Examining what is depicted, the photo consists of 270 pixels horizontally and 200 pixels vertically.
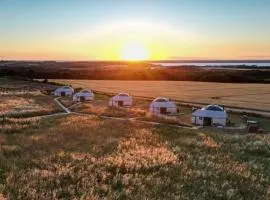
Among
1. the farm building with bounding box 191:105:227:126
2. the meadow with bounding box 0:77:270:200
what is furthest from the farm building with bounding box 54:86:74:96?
the meadow with bounding box 0:77:270:200

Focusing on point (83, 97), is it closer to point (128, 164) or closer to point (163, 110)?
point (163, 110)

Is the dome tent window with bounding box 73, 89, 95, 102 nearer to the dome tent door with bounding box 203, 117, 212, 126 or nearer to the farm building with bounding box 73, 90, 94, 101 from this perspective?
the farm building with bounding box 73, 90, 94, 101

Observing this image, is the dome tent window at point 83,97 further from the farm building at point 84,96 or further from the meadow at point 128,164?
the meadow at point 128,164

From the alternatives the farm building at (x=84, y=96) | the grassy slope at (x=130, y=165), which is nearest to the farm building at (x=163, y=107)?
the farm building at (x=84, y=96)

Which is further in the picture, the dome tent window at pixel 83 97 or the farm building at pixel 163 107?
the dome tent window at pixel 83 97

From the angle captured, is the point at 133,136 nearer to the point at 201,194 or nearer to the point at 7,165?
the point at 7,165

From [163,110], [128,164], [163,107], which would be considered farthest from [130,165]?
[163,107]

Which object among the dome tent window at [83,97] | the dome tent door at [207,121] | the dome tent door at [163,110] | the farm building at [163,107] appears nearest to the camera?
the dome tent door at [207,121]

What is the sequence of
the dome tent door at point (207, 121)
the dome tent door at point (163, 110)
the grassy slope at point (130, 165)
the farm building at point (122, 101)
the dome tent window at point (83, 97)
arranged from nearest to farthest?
1. the grassy slope at point (130, 165)
2. the dome tent door at point (207, 121)
3. the dome tent door at point (163, 110)
4. the farm building at point (122, 101)
5. the dome tent window at point (83, 97)
